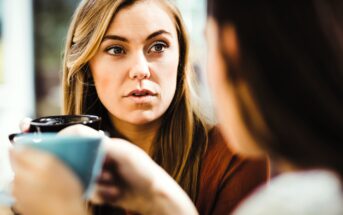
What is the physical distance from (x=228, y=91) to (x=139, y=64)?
1.49ft

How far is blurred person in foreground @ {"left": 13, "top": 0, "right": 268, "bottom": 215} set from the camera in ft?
3.53

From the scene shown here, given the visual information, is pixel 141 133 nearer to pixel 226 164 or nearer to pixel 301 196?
pixel 226 164

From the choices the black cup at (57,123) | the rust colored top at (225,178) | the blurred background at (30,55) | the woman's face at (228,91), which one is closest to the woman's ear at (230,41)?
the woman's face at (228,91)

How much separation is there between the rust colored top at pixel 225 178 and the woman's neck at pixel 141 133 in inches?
6.5

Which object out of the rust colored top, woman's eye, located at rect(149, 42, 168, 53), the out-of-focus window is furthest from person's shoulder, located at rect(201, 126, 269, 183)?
the out-of-focus window

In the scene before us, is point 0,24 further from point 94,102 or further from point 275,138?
point 275,138

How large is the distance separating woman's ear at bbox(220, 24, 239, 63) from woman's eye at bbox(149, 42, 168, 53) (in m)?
0.49

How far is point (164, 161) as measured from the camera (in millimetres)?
1186

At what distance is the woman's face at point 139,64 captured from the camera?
1.08 meters

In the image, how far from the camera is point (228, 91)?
645 mm

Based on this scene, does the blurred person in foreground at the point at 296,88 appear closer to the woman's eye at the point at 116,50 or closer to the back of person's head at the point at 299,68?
the back of person's head at the point at 299,68

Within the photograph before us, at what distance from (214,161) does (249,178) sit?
0.09 m

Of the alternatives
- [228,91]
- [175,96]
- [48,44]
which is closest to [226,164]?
[175,96]

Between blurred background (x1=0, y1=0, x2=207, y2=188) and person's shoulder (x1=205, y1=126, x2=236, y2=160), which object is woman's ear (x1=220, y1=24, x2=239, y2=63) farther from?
blurred background (x1=0, y1=0, x2=207, y2=188)
